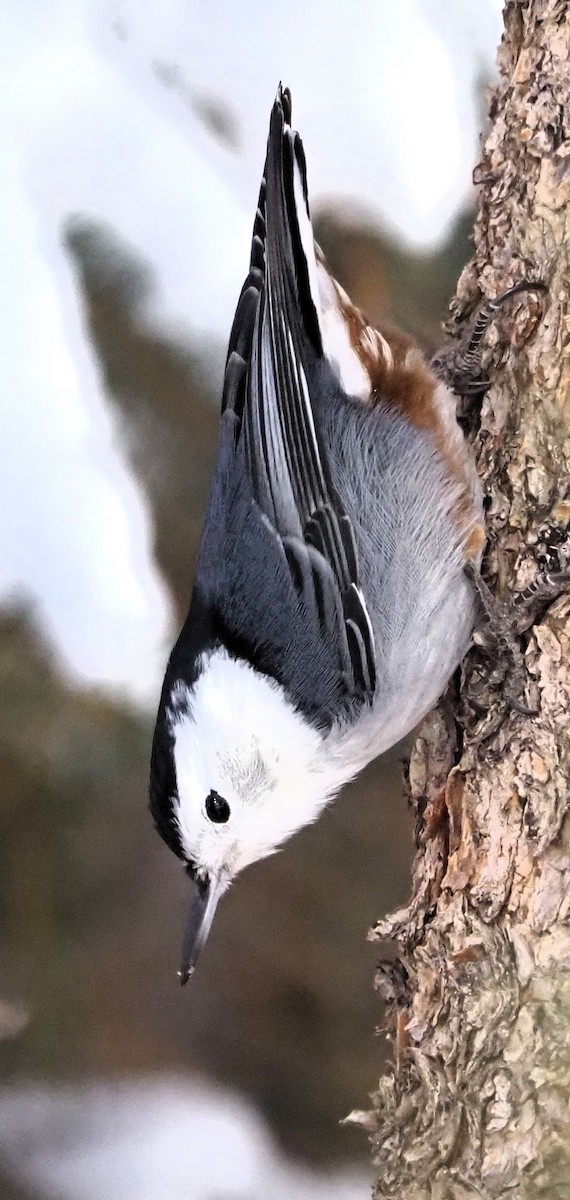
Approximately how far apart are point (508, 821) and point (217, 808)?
1.17 feet

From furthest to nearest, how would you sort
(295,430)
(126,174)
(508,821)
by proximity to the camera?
(126,174) < (295,430) < (508,821)

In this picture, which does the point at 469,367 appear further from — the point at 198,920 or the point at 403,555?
the point at 198,920

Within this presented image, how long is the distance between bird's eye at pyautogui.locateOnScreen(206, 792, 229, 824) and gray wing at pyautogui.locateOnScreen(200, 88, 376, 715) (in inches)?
8.2

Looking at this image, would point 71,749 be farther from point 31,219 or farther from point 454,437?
point 31,219

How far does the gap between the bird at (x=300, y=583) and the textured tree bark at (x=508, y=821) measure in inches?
3.4

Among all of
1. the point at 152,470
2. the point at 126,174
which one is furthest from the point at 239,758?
the point at 126,174

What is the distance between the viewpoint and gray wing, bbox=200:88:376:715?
3.77ft

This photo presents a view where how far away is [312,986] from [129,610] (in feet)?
2.05

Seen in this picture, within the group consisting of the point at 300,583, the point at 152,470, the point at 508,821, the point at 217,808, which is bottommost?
the point at 508,821

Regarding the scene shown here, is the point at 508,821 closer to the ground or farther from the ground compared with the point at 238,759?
closer to the ground

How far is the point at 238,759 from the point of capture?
1.14m

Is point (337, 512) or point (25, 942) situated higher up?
point (337, 512)

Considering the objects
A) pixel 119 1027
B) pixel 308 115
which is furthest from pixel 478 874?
pixel 308 115

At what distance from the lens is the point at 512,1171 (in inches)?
36.8
